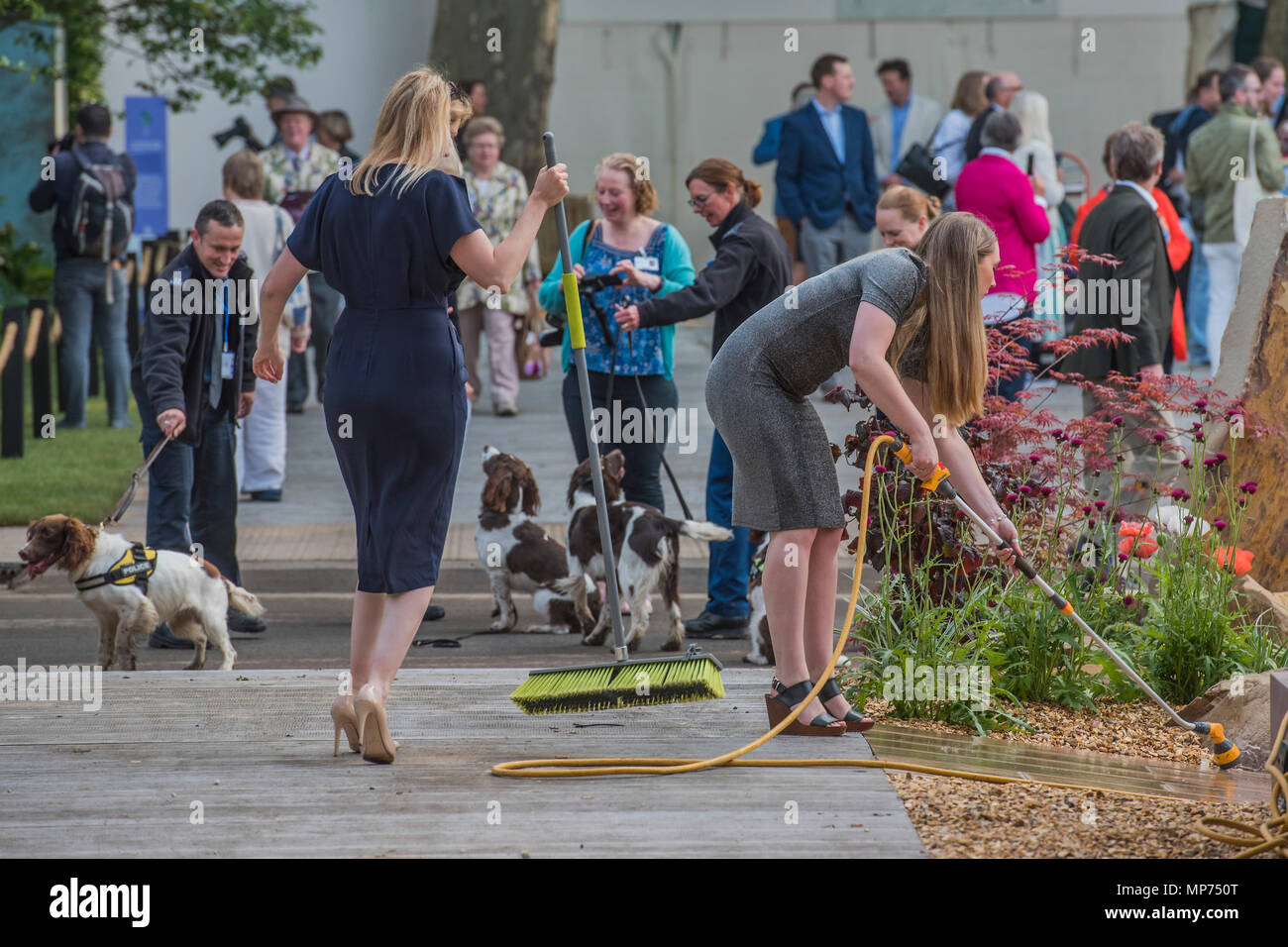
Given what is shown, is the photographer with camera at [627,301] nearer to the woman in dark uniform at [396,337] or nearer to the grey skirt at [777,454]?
the grey skirt at [777,454]

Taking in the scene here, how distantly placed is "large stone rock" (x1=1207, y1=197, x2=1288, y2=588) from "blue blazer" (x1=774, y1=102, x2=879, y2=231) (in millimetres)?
6367

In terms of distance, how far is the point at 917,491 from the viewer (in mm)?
5961

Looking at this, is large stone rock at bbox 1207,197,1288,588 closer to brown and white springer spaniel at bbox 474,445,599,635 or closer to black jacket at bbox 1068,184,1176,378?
black jacket at bbox 1068,184,1176,378

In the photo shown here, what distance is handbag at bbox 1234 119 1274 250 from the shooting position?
1364cm

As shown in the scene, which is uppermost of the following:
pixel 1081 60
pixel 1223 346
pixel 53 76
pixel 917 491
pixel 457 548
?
pixel 1081 60

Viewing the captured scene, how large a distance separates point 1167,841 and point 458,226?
2.48 m

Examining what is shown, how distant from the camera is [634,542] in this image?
732 centimetres

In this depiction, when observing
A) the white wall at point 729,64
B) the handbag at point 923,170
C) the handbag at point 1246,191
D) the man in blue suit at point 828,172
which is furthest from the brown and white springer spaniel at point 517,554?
the white wall at point 729,64

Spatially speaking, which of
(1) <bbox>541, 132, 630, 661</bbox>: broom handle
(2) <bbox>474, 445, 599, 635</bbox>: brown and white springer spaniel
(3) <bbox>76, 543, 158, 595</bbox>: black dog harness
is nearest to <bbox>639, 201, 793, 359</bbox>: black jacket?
(2) <bbox>474, 445, 599, 635</bbox>: brown and white springer spaniel

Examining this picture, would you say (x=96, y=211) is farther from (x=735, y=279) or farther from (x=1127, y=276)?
(x=1127, y=276)

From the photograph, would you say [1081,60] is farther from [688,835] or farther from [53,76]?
[688,835]

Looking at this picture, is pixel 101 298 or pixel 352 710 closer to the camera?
pixel 352 710

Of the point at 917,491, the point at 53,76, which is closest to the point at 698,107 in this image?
the point at 53,76
